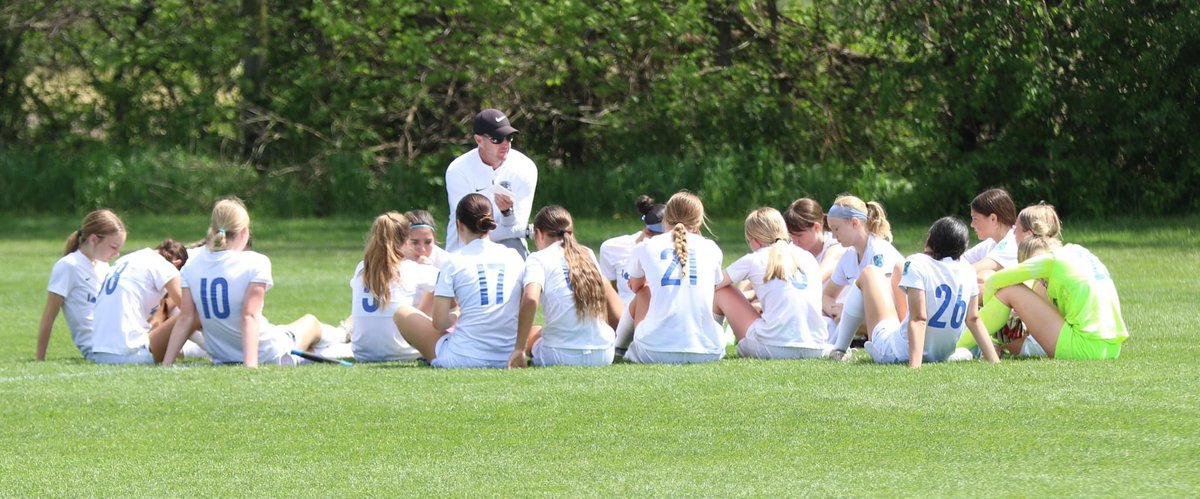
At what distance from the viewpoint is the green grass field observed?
6.64 meters

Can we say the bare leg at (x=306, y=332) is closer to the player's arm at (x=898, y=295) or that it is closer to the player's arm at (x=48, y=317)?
the player's arm at (x=48, y=317)

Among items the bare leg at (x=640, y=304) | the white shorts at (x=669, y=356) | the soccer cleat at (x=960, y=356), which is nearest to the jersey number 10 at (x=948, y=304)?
the soccer cleat at (x=960, y=356)

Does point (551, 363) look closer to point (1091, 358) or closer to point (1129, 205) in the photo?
point (1091, 358)

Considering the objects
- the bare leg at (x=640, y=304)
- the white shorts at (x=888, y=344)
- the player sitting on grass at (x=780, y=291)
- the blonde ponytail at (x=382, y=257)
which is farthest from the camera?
the blonde ponytail at (x=382, y=257)

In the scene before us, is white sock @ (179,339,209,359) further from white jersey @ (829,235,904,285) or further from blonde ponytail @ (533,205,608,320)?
white jersey @ (829,235,904,285)

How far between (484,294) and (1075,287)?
3.48 m

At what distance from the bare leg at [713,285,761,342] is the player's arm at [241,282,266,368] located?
2.87m

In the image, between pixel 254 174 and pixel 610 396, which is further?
pixel 254 174

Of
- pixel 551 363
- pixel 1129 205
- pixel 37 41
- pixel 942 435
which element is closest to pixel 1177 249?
pixel 1129 205

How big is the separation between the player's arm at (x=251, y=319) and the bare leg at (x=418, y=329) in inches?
34.1

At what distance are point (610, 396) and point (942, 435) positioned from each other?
1.88m

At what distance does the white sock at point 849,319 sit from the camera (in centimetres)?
987

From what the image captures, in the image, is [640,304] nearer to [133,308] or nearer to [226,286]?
[226,286]

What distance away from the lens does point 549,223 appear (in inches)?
386
